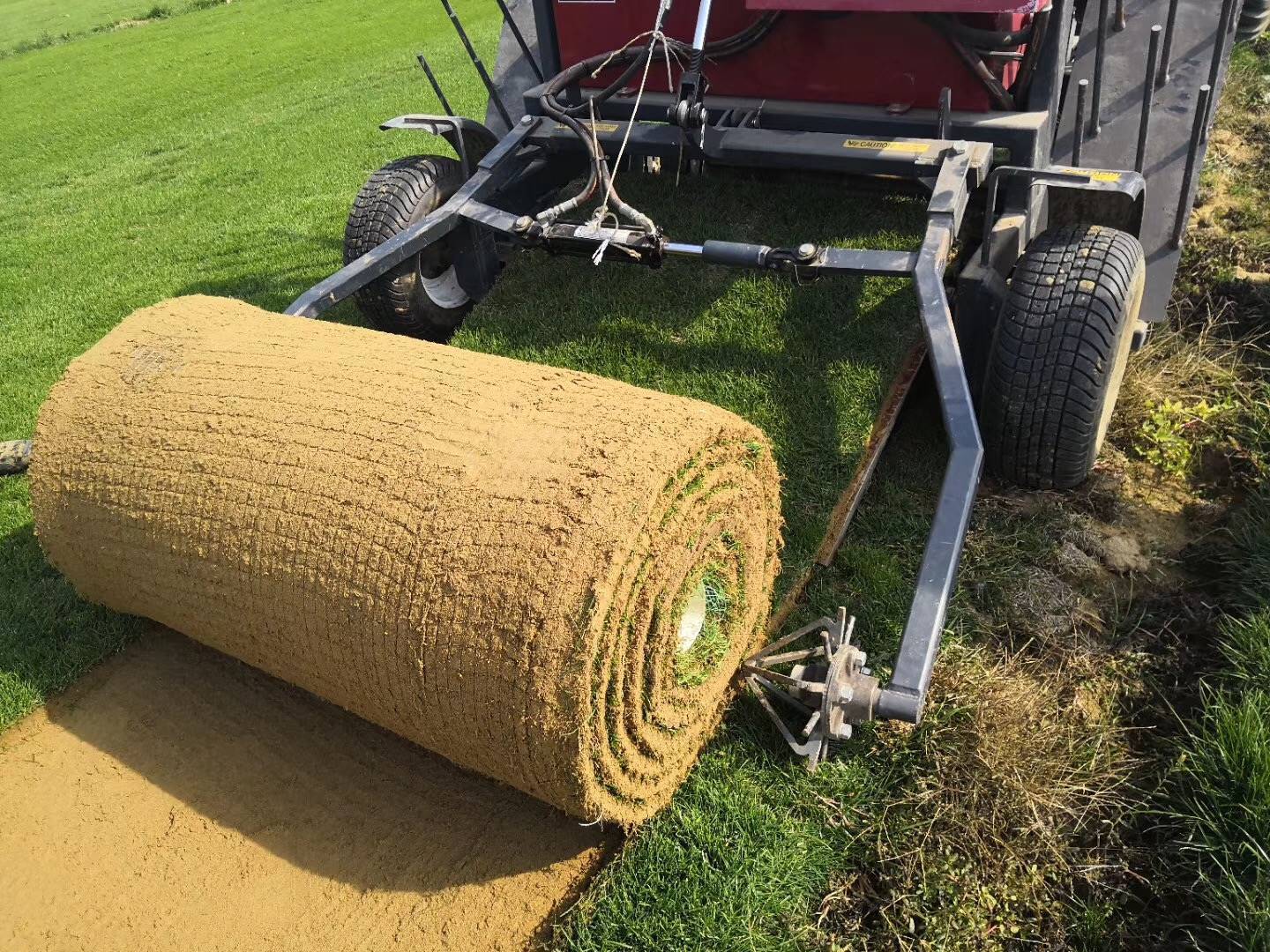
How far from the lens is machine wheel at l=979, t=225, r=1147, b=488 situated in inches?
142

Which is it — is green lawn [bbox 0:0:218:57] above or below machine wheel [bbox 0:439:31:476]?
below

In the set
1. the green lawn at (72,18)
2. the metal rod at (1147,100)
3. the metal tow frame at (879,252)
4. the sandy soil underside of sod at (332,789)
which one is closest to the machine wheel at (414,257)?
the metal tow frame at (879,252)

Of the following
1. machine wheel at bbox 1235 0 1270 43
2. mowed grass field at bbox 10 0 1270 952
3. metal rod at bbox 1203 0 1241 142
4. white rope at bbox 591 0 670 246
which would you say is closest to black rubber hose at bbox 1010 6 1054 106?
mowed grass field at bbox 10 0 1270 952

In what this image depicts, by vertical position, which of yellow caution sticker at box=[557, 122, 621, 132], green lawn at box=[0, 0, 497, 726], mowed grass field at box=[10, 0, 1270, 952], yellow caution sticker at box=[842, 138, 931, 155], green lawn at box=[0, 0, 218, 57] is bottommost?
green lawn at box=[0, 0, 218, 57]

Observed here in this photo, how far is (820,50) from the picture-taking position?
464cm

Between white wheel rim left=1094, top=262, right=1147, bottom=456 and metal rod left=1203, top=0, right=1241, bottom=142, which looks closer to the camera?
white wheel rim left=1094, top=262, right=1147, bottom=456

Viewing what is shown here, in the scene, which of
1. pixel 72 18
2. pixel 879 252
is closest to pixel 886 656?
pixel 879 252

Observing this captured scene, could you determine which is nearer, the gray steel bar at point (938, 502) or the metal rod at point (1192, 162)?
the gray steel bar at point (938, 502)

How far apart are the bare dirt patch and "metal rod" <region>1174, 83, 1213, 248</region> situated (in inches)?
149

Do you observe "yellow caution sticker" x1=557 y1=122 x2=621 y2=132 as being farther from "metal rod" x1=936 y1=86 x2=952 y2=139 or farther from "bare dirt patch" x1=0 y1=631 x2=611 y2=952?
"bare dirt patch" x1=0 y1=631 x2=611 y2=952

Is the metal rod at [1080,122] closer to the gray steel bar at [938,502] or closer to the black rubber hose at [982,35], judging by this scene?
the black rubber hose at [982,35]

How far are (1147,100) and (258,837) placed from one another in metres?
4.46

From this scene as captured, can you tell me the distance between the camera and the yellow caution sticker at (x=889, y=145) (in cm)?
409

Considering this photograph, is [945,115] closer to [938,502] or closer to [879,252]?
[879,252]
